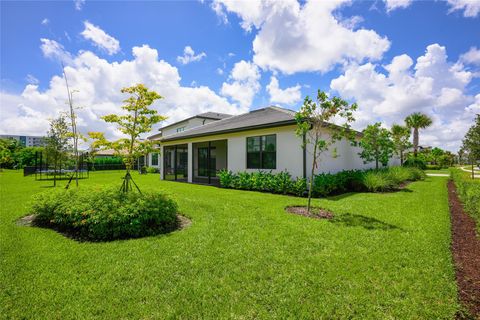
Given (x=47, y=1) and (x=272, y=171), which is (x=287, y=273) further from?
(x=47, y=1)

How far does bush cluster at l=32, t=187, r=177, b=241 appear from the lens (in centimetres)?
526

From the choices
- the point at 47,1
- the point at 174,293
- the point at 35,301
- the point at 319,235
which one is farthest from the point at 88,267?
the point at 47,1

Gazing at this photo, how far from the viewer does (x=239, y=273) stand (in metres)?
3.66

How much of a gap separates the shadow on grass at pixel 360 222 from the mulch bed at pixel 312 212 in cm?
31

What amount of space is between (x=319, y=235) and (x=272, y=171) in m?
7.00

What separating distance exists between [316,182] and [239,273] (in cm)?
786

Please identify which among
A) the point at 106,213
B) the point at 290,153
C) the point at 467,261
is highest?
the point at 290,153

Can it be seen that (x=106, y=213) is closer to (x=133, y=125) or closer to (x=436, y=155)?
(x=133, y=125)

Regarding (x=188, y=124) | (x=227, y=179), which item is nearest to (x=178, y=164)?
(x=188, y=124)

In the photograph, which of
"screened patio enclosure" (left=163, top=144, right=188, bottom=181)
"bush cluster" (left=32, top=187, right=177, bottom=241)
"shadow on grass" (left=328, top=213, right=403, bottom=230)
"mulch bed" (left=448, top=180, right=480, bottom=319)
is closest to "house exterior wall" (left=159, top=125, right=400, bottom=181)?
"shadow on grass" (left=328, top=213, right=403, bottom=230)

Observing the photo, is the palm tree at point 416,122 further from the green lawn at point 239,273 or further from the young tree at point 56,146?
the young tree at point 56,146

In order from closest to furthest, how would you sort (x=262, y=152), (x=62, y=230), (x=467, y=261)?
(x=467, y=261) < (x=62, y=230) < (x=262, y=152)

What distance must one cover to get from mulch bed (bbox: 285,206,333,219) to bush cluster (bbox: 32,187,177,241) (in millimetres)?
3819

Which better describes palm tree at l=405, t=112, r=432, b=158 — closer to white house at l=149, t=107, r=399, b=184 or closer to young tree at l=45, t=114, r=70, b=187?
white house at l=149, t=107, r=399, b=184
